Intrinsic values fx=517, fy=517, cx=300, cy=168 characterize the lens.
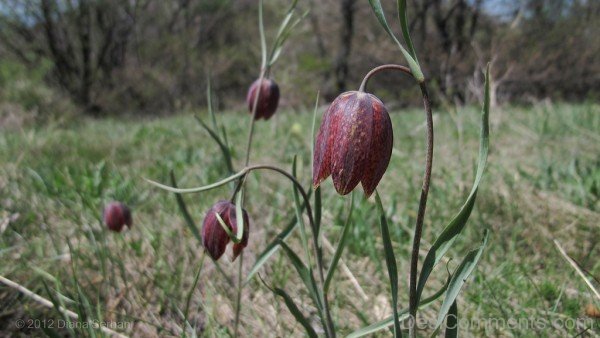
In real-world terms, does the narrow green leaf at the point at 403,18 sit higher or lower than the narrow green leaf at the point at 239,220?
higher

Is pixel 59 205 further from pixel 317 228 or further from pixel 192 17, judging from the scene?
pixel 192 17

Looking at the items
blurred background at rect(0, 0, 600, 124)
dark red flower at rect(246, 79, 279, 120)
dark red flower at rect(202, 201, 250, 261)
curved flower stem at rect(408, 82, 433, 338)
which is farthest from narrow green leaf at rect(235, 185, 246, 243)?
blurred background at rect(0, 0, 600, 124)

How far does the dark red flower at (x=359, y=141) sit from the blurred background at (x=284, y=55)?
17.8 ft

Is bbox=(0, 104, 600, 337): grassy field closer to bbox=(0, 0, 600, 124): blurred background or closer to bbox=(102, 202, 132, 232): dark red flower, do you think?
bbox=(102, 202, 132, 232): dark red flower

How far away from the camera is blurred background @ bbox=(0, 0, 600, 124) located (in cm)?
689

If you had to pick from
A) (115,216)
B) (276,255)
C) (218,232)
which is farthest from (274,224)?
(218,232)

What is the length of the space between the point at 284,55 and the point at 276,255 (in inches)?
325

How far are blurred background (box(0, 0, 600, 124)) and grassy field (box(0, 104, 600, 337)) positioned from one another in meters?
4.27

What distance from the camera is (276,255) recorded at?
136 centimetres

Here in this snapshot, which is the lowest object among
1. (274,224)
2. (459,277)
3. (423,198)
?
(274,224)

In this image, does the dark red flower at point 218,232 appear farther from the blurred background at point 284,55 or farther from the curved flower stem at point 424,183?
the blurred background at point 284,55

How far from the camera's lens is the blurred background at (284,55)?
689 cm

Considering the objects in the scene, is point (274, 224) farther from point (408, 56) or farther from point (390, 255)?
point (408, 56)

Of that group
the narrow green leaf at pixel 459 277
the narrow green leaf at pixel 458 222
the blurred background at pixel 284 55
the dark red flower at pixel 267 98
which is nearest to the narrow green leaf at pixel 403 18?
the narrow green leaf at pixel 458 222
